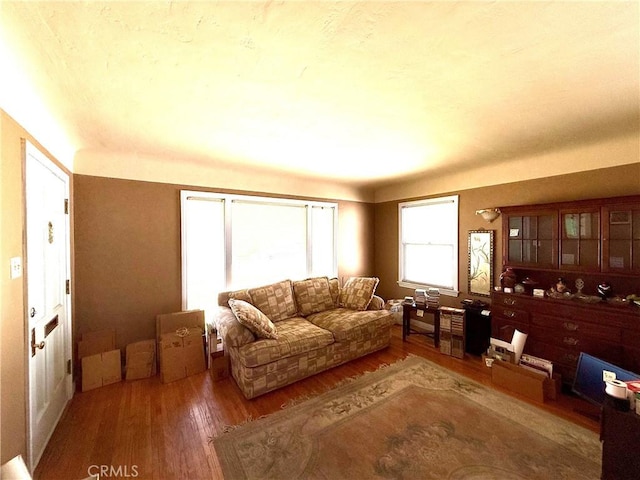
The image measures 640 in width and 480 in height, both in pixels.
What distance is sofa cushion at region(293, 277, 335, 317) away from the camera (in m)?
3.50

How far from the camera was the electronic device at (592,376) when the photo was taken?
6.68 ft

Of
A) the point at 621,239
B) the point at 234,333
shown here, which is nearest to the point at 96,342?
the point at 234,333

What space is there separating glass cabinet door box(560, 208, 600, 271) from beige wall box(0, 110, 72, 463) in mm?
4400

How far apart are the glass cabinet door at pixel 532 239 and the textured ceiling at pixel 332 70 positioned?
32.6 inches

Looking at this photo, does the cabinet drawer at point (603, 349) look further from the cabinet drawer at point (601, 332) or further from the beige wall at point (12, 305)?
the beige wall at point (12, 305)

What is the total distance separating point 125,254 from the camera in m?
2.83

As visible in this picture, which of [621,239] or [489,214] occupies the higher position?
[489,214]

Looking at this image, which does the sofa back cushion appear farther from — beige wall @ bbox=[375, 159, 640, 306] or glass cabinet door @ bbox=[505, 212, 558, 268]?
glass cabinet door @ bbox=[505, 212, 558, 268]

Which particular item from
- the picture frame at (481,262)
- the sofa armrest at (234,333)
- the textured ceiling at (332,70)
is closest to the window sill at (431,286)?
the picture frame at (481,262)

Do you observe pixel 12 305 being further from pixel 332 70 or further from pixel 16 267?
pixel 332 70

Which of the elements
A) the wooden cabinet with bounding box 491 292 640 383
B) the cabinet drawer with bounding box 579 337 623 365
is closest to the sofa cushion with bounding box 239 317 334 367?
the wooden cabinet with bounding box 491 292 640 383

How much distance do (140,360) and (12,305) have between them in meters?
1.59

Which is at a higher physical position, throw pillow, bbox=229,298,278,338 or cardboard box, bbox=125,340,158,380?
throw pillow, bbox=229,298,278,338

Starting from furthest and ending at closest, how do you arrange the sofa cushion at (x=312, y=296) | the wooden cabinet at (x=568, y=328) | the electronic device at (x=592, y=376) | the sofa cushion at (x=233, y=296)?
the sofa cushion at (x=312, y=296)
the sofa cushion at (x=233, y=296)
the wooden cabinet at (x=568, y=328)
the electronic device at (x=592, y=376)
